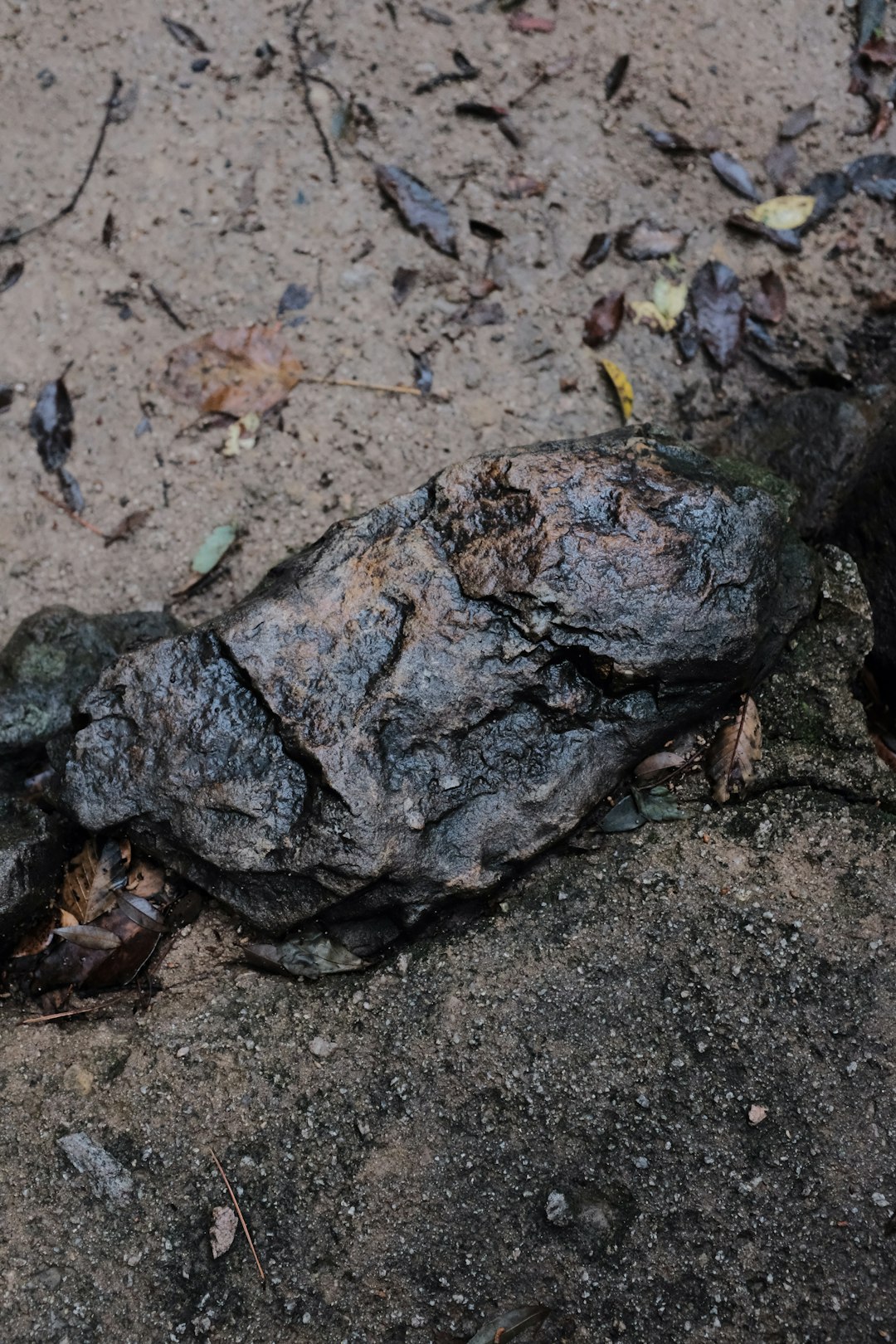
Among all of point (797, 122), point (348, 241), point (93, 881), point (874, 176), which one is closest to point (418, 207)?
point (348, 241)

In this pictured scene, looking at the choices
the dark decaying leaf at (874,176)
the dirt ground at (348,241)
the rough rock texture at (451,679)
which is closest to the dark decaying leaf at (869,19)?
the dirt ground at (348,241)

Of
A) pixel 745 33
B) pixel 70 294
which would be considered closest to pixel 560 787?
pixel 70 294

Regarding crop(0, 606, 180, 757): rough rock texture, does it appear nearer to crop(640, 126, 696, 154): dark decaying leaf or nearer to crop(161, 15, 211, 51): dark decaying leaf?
crop(161, 15, 211, 51): dark decaying leaf

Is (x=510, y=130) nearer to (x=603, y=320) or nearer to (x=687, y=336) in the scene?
(x=603, y=320)

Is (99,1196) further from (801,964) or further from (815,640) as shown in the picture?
(815,640)

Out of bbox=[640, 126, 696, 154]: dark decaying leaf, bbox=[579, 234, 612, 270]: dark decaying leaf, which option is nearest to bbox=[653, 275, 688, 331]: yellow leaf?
bbox=[579, 234, 612, 270]: dark decaying leaf
